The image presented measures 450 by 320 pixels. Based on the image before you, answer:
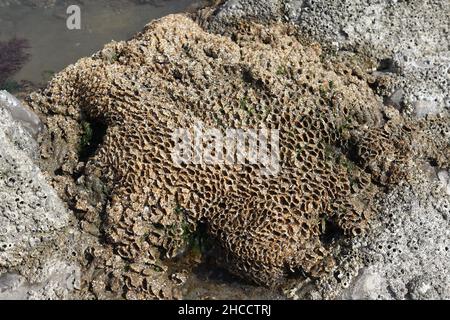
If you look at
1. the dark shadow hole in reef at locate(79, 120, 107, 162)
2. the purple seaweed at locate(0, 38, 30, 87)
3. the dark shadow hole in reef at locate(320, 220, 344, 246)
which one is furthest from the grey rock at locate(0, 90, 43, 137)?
the purple seaweed at locate(0, 38, 30, 87)

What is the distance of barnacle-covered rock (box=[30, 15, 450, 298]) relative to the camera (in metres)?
5.05

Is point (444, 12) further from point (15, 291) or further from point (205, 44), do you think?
point (15, 291)

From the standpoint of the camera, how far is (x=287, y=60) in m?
5.81

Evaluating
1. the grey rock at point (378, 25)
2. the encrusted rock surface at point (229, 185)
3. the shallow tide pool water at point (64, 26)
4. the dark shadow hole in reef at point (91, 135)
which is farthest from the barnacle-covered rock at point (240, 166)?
the shallow tide pool water at point (64, 26)

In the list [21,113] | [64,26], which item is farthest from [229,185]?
[64,26]

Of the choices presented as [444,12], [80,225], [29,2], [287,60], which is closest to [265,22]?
[287,60]

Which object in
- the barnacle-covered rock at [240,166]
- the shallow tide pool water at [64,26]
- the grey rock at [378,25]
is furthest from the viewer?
the shallow tide pool water at [64,26]

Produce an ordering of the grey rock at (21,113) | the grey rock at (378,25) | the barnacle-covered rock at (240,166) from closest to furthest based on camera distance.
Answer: the barnacle-covered rock at (240,166), the grey rock at (21,113), the grey rock at (378,25)

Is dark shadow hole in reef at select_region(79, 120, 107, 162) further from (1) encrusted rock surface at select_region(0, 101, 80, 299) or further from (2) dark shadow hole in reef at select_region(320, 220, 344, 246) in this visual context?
(2) dark shadow hole in reef at select_region(320, 220, 344, 246)

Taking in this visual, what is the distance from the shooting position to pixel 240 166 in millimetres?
5191

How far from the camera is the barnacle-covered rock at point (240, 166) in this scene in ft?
16.6

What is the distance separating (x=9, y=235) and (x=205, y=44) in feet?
10.1

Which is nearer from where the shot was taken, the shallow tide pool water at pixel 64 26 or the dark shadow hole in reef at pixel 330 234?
the dark shadow hole in reef at pixel 330 234

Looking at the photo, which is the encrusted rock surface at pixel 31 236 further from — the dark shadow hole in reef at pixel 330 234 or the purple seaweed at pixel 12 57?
the purple seaweed at pixel 12 57
